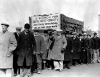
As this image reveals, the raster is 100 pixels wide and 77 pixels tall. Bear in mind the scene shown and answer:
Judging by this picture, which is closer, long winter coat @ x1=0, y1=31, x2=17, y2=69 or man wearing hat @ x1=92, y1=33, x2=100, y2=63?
long winter coat @ x1=0, y1=31, x2=17, y2=69

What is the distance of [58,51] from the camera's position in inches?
410

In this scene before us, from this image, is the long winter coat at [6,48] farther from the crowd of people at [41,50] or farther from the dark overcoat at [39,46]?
the dark overcoat at [39,46]

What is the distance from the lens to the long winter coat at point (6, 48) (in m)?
6.95

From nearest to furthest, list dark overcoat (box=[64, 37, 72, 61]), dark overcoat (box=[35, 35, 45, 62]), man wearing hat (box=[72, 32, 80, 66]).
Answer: dark overcoat (box=[35, 35, 45, 62]) → dark overcoat (box=[64, 37, 72, 61]) → man wearing hat (box=[72, 32, 80, 66])

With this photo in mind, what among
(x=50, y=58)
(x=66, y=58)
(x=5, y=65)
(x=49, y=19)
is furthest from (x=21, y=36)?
(x=49, y=19)

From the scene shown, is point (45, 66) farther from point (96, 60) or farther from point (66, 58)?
point (96, 60)

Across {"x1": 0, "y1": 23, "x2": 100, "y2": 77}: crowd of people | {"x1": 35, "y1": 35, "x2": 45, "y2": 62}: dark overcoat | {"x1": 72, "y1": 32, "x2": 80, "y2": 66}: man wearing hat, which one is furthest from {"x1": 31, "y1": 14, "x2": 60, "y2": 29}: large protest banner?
{"x1": 35, "y1": 35, "x2": 45, "y2": 62}: dark overcoat

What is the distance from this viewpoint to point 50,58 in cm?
1062

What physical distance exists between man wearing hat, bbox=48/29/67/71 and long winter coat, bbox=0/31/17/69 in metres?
3.75

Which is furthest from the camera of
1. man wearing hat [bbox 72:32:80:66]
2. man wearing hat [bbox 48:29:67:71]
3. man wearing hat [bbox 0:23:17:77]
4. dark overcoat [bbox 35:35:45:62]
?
man wearing hat [bbox 72:32:80:66]

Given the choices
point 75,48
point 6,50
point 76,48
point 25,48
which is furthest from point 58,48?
point 6,50

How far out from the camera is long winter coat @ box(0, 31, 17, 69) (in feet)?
22.8

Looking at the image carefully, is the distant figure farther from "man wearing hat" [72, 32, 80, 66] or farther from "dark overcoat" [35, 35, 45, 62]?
"man wearing hat" [72, 32, 80, 66]

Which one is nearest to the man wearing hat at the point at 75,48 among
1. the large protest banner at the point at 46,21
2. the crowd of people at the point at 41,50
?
the crowd of people at the point at 41,50
